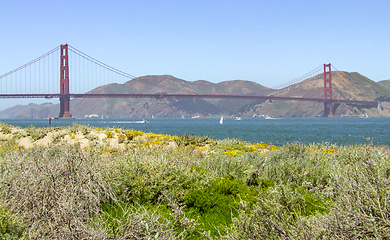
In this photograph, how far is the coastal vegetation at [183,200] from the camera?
129 inches

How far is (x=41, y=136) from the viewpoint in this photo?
1527 cm

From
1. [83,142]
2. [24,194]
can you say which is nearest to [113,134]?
[83,142]

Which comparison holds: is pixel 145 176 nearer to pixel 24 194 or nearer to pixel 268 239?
pixel 24 194

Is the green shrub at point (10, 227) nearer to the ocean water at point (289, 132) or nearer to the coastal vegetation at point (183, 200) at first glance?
the coastal vegetation at point (183, 200)

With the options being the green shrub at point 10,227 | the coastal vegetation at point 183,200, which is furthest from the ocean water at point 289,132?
the green shrub at point 10,227

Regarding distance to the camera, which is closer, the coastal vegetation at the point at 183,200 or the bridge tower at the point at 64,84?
the coastal vegetation at the point at 183,200

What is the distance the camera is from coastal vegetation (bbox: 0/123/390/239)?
3.27 m

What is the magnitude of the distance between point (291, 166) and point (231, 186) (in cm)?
192

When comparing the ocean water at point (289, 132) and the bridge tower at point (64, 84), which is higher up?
the bridge tower at point (64, 84)

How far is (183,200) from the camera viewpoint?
5.26 m

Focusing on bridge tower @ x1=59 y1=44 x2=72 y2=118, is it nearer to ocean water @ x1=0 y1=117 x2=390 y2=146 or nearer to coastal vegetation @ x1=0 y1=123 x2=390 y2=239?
ocean water @ x1=0 y1=117 x2=390 y2=146

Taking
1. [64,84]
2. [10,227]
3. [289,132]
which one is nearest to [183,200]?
[10,227]

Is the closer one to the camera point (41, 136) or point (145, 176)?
point (145, 176)

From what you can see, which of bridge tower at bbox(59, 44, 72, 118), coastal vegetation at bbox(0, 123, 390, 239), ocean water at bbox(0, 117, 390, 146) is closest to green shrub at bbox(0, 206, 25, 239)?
coastal vegetation at bbox(0, 123, 390, 239)
